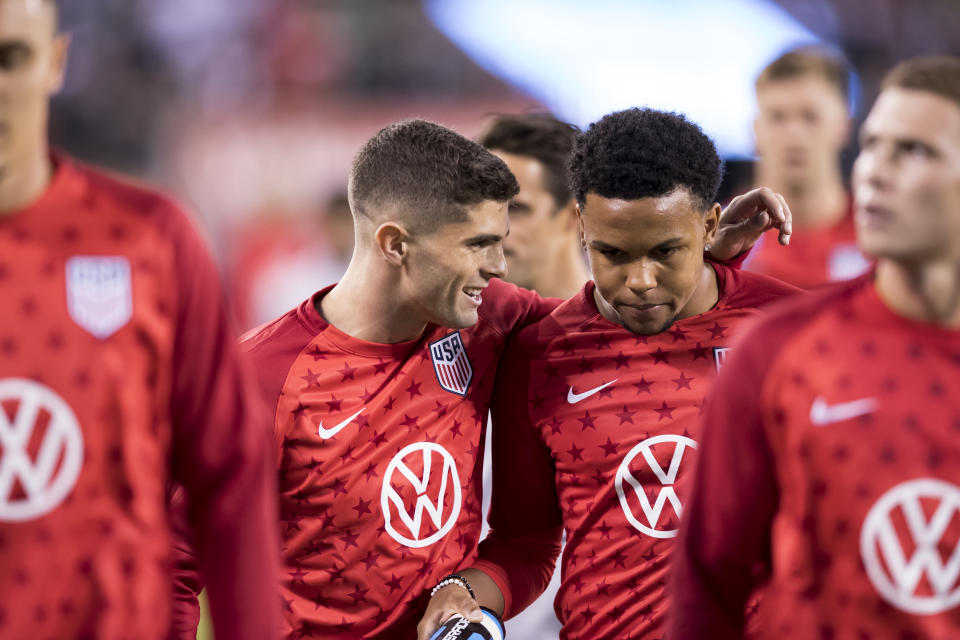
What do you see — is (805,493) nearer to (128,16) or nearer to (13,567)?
(13,567)

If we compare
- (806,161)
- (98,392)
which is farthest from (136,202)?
(806,161)

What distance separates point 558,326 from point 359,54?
10.0 metres

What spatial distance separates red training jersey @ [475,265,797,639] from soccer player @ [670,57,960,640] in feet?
2.40

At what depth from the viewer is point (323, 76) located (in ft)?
40.2

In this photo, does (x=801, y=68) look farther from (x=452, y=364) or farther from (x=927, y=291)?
(x=927, y=291)

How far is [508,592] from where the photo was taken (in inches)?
105

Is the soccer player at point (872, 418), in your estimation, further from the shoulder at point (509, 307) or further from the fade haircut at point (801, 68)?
the fade haircut at point (801, 68)

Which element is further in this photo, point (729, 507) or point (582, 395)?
point (582, 395)

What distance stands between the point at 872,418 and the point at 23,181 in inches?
51.2

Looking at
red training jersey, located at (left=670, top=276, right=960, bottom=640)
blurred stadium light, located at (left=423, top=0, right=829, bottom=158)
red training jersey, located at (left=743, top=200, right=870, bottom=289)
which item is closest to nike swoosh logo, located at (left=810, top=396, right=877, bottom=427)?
red training jersey, located at (left=670, top=276, right=960, bottom=640)

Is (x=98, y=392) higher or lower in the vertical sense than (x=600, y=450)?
higher

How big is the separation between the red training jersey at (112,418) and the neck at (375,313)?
99cm

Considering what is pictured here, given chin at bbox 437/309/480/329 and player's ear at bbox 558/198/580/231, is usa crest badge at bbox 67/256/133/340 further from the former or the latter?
player's ear at bbox 558/198/580/231

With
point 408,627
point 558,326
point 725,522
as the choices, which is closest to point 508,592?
point 408,627
